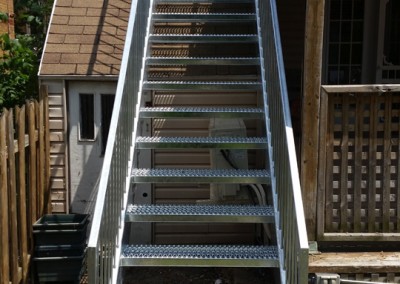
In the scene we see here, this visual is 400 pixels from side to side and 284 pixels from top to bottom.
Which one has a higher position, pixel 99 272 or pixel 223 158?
pixel 223 158

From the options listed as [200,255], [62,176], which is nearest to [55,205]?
Result: [62,176]

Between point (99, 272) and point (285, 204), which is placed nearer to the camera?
point (99, 272)

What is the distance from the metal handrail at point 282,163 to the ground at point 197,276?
2.70 m

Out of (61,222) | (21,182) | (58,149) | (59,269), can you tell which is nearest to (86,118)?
(58,149)

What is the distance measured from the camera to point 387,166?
14.5ft

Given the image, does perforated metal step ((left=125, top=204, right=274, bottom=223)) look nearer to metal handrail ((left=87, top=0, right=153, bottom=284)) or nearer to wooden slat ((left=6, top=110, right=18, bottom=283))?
metal handrail ((left=87, top=0, right=153, bottom=284))

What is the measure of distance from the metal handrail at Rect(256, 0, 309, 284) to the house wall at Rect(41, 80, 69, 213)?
304 centimetres

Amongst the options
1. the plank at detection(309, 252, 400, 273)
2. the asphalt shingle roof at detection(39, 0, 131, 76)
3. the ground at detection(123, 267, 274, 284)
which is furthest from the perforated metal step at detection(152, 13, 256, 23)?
the ground at detection(123, 267, 274, 284)

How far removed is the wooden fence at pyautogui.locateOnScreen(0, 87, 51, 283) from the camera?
4711 mm

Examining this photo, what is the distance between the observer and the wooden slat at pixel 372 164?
14.3ft

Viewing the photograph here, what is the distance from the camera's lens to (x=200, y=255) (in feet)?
11.6

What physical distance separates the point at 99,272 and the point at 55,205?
415cm

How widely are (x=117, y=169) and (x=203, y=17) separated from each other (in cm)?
264

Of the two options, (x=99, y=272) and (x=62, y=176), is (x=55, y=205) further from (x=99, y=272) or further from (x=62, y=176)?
(x=99, y=272)
